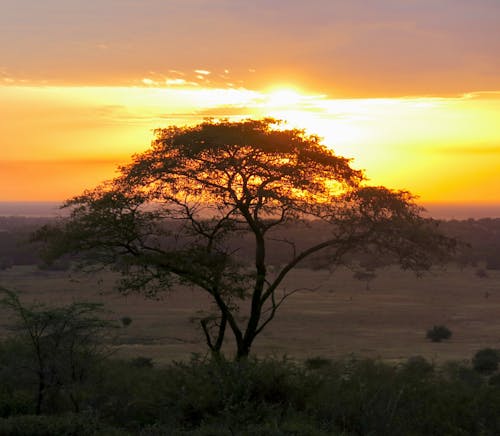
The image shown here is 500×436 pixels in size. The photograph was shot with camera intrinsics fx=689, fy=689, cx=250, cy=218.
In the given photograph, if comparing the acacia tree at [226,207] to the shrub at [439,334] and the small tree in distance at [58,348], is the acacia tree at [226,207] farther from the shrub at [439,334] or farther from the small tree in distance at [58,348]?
the shrub at [439,334]

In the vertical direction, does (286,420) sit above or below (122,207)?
below

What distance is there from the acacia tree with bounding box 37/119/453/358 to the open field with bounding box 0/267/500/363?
9.03 ft

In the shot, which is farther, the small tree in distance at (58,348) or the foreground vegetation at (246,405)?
the small tree in distance at (58,348)

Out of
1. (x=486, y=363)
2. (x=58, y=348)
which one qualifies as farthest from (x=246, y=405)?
(x=486, y=363)

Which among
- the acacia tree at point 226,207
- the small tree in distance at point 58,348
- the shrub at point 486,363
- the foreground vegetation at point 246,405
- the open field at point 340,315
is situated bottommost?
the open field at point 340,315

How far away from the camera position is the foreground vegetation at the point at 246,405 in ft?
43.3

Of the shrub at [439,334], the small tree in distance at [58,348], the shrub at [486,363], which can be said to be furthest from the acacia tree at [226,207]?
the shrub at [439,334]

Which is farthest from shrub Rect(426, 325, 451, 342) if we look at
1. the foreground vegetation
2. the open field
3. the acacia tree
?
the foreground vegetation

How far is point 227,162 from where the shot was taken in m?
21.3

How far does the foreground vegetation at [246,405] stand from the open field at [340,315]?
6538mm

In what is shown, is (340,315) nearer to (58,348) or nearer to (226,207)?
(226,207)

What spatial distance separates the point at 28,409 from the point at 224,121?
35.0 feet

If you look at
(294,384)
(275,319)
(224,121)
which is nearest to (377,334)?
(275,319)

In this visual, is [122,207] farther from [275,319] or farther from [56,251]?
Result: [275,319]
